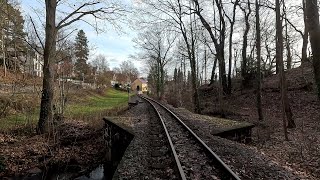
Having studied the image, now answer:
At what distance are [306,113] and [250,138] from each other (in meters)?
7.82

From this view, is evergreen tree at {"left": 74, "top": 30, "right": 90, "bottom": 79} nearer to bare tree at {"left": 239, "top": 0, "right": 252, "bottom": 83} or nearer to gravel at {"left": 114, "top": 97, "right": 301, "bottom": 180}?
bare tree at {"left": 239, "top": 0, "right": 252, "bottom": 83}

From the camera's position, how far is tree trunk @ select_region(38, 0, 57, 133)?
1204 cm

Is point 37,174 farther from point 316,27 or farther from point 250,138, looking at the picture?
point 316,27

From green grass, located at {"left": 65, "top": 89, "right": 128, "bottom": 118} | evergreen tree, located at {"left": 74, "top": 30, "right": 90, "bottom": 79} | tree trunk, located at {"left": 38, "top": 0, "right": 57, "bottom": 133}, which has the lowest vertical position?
green grass, located at {"left": 65, "top": 89, "right": 128, "bottom": 118}

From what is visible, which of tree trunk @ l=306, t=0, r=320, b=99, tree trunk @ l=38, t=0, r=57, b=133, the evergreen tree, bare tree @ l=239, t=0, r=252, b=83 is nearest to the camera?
tree trunk @ l=306, t=0, r=320, b=99

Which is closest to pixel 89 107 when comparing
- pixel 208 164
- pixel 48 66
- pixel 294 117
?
pixel 48 66

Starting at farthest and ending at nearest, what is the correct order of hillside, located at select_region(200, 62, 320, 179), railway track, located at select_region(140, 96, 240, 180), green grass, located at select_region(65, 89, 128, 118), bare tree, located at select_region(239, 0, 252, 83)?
bare tree, located at select_region(239, 0, 252, 83)
green grass, located at select_region(65, 89, 128, 118)
hillside, located at select_region(200, 62, 320, 179)
railway track, located at select_region(140, 96, 240, 180)

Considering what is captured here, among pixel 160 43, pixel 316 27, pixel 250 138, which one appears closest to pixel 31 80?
pixel 250 138

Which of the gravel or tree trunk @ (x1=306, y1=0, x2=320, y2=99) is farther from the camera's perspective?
tree trunk @ (x1=306, y1=0, x2=320, y2=99)

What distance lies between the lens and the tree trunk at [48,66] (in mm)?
12039

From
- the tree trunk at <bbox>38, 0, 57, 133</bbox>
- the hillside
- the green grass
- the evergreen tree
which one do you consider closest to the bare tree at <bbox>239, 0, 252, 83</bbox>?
the hillside

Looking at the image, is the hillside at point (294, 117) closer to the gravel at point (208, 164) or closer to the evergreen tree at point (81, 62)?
the gravel at point (208, 164)

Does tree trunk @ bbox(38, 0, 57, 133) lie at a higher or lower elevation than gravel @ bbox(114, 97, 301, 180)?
higher

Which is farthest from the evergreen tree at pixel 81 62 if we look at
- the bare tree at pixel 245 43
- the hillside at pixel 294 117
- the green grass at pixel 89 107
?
the bare tree at pixel 245 43
